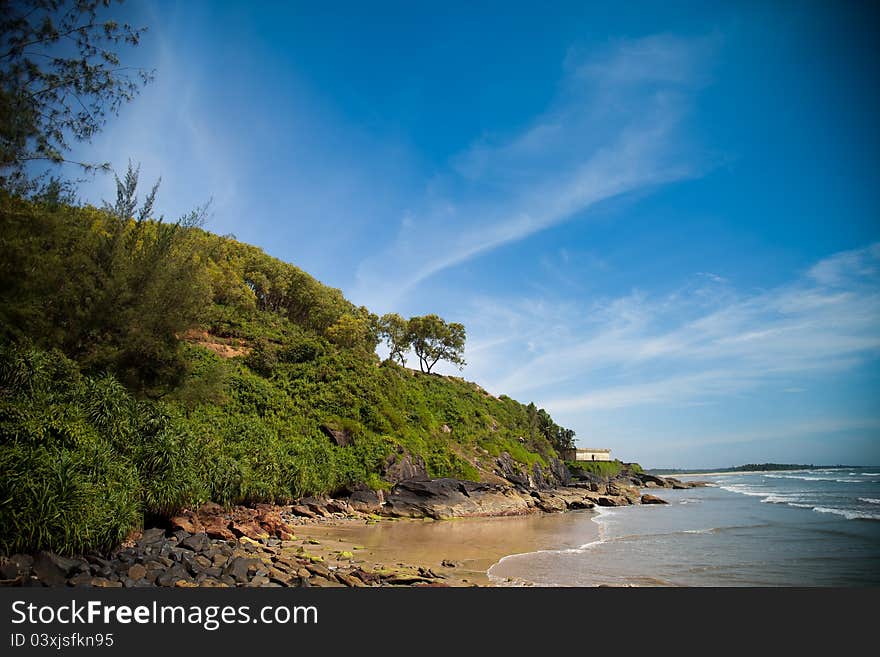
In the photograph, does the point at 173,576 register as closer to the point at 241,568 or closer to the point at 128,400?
the point at 241,568

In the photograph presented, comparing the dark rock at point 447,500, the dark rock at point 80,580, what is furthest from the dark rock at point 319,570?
the dark rock at point 447,500

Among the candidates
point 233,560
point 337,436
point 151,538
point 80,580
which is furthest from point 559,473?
→ point 80,580

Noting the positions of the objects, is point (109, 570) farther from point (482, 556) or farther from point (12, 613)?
point (482, 556)

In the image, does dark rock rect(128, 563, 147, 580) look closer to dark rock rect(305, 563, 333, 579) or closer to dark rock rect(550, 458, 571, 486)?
dark rock rect(305, 563, 333, 579)

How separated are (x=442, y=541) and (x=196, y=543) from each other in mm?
10197

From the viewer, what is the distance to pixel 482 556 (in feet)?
51.7

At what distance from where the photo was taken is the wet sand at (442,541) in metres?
13.3

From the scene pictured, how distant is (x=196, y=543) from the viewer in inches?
439

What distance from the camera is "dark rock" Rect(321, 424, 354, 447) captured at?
30.3 meters

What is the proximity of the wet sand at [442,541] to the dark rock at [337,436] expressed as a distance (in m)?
7.39

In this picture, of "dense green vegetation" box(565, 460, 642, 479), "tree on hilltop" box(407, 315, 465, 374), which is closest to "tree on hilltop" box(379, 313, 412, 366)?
"tree on hilltop" box(407, 315, 465, 374)

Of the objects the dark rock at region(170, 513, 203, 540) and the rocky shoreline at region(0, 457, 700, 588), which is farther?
the dark rock at region(170, 513, 203, 540)

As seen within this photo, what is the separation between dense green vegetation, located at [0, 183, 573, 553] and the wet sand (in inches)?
166

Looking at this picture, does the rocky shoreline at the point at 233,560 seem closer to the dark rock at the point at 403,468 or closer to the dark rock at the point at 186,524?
the dark rock at the point at 186,524
